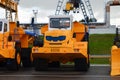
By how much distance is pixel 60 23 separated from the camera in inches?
945

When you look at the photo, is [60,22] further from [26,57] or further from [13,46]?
[26,57]

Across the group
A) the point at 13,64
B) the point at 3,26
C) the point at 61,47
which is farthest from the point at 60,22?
the point at 13,64

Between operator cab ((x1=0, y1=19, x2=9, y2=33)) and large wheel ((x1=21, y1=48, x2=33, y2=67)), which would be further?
large wheel ((x1=21, y1=48, x2=33, y2=67))

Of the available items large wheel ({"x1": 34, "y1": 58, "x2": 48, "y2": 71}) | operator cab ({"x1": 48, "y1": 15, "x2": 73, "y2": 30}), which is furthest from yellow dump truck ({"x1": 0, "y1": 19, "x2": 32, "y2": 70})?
operator cab ({"x1": 48, "y1": 15, "x2": 73, "y2": 30})

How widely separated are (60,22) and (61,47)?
6.91 ft

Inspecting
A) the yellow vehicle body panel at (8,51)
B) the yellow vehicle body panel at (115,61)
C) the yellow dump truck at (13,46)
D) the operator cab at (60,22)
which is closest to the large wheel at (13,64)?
the yellow dump truck at (13,46)

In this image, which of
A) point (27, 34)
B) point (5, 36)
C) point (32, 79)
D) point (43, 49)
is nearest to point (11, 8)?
point (27, 34)

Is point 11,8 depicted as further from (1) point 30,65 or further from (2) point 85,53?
(2) point 85,53

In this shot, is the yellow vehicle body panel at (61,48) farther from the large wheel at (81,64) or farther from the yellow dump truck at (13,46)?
the yellow dump truck at (13,46)

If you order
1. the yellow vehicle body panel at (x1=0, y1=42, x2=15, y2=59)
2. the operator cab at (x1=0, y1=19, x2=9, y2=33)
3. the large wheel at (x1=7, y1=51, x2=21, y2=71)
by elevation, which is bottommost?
the large wheel at (x1=7, y1=51, x2=21, y2=71)

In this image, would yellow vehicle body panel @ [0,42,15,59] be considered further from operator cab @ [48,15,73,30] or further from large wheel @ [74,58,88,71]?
large wheel @ [74,58,88,71]

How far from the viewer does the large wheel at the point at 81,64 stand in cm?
2258

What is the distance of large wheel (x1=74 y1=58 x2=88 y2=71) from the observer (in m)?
22.6

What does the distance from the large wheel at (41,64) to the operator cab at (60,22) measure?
6.45ft
